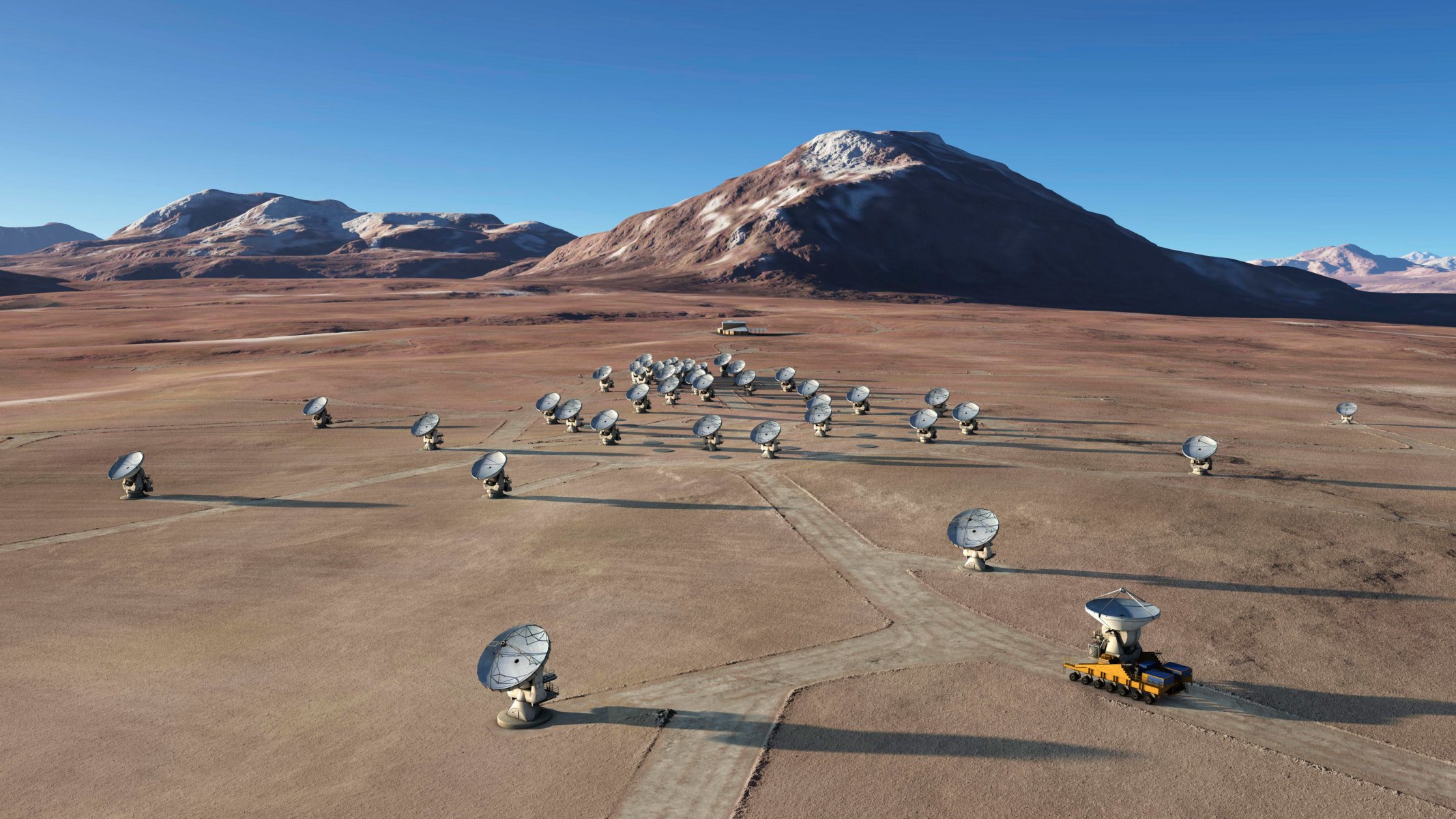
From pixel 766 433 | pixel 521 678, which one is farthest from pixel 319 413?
pixel 521 678

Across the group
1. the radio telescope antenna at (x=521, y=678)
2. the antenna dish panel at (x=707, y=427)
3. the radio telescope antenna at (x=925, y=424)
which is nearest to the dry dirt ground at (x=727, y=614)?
the radio telescope antenna at (x=521, y=678)

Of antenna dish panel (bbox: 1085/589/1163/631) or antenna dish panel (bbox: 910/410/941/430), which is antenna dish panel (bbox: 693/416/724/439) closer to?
antenna dish panel (bbox: 910/410/941/430)

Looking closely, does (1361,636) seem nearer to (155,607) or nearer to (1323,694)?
(1323,694)

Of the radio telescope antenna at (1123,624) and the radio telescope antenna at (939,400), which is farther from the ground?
the radio telescope antenna at (939,400)

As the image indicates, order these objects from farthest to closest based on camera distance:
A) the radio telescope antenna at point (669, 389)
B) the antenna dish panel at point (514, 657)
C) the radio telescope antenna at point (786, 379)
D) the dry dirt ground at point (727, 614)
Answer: the radio telescope antenna at point (786, 379) < the radio telescope antenna at point (669, 389) < the antenna dish panel at point (514, 657) < the dry dirt ground at point (727, 614)

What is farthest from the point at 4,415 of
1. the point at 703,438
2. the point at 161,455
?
the point at 703,438

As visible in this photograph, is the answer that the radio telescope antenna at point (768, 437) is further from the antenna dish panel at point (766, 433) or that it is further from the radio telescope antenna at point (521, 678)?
the radio telescope antenna at point (521, 678)

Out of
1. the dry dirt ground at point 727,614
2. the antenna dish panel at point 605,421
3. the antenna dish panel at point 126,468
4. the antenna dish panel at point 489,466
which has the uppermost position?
the antenna dish panel at point 605,421
